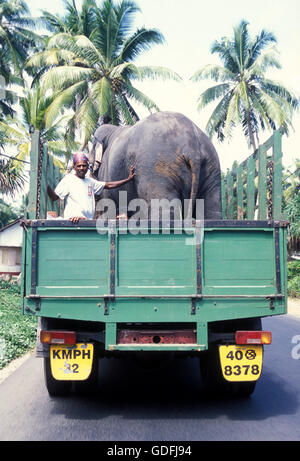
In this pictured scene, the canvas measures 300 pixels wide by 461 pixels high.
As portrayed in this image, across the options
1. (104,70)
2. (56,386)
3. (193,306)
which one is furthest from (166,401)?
(104,70)

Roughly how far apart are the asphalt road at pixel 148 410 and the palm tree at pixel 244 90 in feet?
Result: 62.5

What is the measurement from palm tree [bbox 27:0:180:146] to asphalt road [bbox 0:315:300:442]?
13.7m

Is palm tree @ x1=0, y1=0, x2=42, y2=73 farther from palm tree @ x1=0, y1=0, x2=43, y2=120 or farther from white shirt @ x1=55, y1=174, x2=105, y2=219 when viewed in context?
white shirt @ x1=55, y1=174, x2=105, y2=219

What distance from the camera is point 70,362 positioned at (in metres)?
4.14

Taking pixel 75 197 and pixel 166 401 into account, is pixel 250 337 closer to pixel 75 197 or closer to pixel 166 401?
pixel 166 401

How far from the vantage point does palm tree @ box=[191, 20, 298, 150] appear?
75.8 feet

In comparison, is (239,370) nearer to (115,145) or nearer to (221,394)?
(221,394)

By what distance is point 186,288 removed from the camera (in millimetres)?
4078

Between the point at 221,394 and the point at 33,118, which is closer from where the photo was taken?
the point at 221,394

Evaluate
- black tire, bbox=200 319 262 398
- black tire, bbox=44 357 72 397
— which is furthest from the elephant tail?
black tire, bbox=44 357 72 397

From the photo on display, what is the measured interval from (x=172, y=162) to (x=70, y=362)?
2.60 metres

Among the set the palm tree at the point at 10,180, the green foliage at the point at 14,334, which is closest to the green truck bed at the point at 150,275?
the green foliage at the point at 14,334

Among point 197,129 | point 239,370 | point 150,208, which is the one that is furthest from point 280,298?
point 197,129
